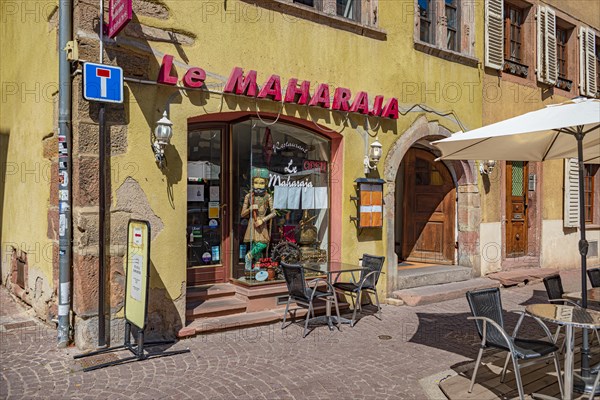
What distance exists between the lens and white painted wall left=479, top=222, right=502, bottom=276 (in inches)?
387

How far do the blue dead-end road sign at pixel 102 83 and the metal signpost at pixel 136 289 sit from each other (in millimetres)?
1315

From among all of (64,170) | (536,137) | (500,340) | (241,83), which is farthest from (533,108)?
(64,170)

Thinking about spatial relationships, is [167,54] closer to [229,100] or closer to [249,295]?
[229,100]

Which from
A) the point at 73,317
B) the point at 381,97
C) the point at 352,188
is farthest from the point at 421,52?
the point at 73,317

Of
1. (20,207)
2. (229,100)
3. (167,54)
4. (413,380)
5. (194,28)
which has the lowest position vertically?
(413,380)

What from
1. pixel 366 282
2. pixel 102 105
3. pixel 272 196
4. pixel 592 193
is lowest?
pixel 366 282

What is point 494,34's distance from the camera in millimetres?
9945

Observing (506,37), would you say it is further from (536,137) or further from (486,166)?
(536,137)

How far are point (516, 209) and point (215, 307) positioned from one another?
23.7 ft

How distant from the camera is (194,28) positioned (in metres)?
6.04

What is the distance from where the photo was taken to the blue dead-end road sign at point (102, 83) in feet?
17.0

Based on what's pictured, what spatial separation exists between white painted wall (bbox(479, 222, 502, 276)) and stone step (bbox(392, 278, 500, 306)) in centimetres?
68

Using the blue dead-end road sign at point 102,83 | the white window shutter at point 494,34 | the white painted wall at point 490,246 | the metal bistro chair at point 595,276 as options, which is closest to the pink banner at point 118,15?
the blue dead-end road sign at point 102,83

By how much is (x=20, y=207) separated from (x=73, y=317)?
291 cm
